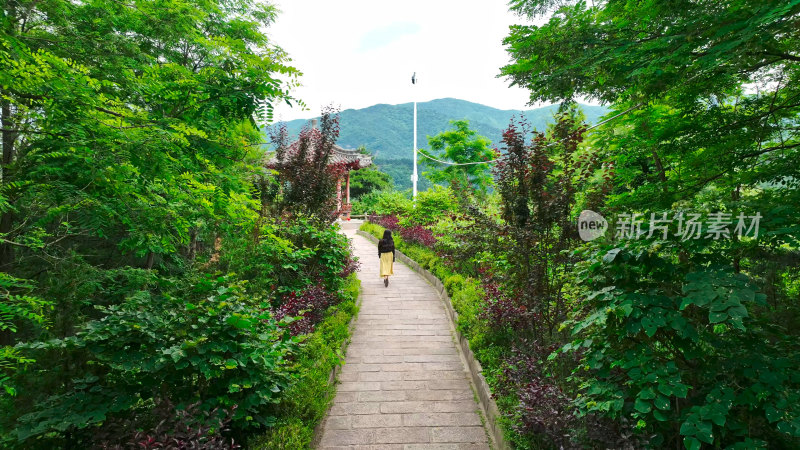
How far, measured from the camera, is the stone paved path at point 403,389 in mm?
4024

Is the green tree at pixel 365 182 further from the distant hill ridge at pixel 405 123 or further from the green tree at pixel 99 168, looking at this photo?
the distant hill ridge at pixel 405 123

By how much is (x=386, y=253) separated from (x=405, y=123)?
440ft

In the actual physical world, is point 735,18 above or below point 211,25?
below

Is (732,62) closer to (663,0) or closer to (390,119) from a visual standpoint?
(663,0)

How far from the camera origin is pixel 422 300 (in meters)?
8.73

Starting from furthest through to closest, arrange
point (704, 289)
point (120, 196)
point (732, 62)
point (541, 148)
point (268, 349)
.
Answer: point (541, 148) → point (120, 196) → point (268, 349) → point (732, 62) → point (704, 289)

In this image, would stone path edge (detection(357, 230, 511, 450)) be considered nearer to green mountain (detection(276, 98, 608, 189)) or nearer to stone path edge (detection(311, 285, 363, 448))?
stone path edge (detection(311, 285, 363, 448))

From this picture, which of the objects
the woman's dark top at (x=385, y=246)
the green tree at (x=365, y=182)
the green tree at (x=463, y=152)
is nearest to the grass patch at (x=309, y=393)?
the woman's dark top at (x=385, y=246)

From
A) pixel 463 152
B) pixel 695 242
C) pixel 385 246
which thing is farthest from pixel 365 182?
pixel 695 242

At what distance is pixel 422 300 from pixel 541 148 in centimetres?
492

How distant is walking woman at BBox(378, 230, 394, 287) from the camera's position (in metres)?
9.67

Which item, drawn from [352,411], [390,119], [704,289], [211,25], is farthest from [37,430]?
[390,119]

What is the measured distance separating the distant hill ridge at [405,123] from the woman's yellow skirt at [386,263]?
359 feet

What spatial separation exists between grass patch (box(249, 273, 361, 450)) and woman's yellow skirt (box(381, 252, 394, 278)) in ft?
11.0
